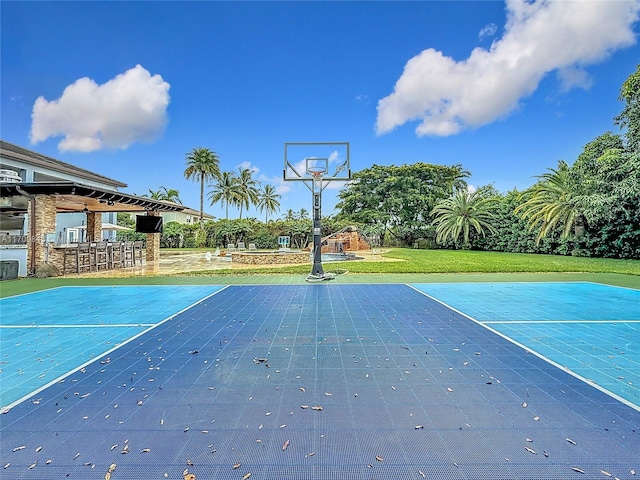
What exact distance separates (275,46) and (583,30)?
13510mm

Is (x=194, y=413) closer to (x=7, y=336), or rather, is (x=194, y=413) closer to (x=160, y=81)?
(x=7, y=336)

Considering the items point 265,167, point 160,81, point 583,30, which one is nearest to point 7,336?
point 160,81

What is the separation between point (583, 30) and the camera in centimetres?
1348

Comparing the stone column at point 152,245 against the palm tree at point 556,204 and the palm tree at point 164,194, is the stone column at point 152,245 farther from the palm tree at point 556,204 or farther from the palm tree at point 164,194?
the palm tree at point 164,194

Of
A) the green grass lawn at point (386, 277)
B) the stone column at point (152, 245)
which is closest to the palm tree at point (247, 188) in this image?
the stone column at point (152, 245)

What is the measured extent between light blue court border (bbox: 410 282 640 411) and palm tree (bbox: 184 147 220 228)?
29590 mm

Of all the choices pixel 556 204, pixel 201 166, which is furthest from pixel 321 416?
pixel 201 166

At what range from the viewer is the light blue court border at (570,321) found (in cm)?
349

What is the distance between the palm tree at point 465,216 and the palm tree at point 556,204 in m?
4.28

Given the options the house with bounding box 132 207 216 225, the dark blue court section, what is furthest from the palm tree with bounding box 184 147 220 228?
the dark blue court section

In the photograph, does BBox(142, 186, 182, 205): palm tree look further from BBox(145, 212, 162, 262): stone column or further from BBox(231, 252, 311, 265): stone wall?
BBox(231, 252, 311, 265): stone wall

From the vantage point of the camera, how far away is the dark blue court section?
2066 mm

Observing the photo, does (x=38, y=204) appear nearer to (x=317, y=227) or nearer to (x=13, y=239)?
(x=13, y=239)

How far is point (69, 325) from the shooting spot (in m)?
5.38
